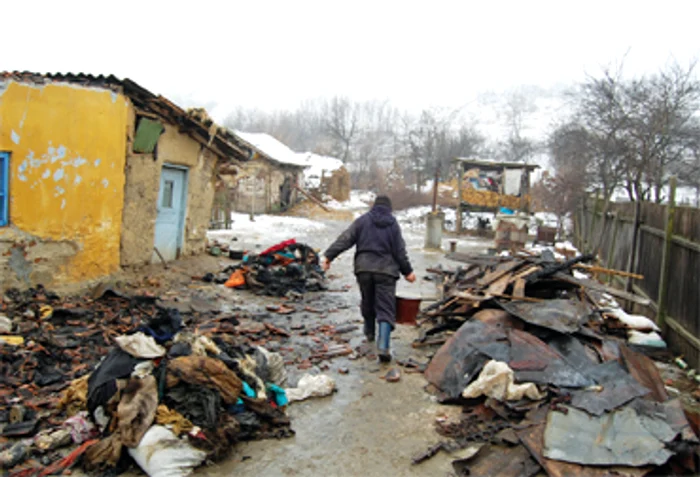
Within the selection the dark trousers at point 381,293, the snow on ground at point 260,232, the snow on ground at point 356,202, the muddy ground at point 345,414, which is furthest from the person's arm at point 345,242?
the snow on ground at point 356,202

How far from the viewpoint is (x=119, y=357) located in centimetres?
423

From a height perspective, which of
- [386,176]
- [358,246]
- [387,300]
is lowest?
[387,300]

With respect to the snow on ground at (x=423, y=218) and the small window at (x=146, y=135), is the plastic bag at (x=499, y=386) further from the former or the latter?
the snow on ground at (x=423, y=218)

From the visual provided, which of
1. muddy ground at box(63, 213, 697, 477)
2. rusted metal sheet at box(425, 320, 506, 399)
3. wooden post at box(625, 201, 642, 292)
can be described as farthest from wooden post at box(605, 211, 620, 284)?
rusted metal sheet at box(425, 320, 506, 399)

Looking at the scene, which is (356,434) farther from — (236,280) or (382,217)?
(236,280)

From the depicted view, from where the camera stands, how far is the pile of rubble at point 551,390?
3.58m

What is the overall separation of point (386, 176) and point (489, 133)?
34.5 metres

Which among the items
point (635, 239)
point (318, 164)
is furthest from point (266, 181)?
point (635, 239)

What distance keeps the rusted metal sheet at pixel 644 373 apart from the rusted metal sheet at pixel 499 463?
5.34ft

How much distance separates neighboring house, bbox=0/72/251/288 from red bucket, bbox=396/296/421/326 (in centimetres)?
549

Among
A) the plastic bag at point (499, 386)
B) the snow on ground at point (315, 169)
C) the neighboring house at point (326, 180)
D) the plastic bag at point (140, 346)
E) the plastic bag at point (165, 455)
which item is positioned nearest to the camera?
the plastic bag at point (165, 455)

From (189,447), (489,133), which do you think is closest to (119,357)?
(189,447)

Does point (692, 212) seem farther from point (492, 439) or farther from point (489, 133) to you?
point (489, 133)

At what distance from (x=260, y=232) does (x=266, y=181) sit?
11.4 metres
